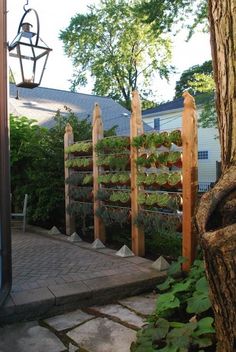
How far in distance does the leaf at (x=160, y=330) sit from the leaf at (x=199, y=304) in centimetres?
20

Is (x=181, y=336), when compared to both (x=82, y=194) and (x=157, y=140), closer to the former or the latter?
(x=157, y=140)

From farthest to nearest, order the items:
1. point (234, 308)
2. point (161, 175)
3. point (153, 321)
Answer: point (161, 175)
point (153, 321)
point (234, 308)

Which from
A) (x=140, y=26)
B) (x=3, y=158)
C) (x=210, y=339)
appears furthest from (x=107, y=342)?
(x=140, y=26)

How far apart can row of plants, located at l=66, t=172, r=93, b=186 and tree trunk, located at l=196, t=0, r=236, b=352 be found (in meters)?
4.78

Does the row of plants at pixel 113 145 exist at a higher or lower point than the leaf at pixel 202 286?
higher

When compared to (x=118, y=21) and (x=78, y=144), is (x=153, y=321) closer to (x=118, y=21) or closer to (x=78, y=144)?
(x=78, y=144)

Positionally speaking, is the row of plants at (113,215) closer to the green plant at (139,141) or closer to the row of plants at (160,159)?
the row of plants at (160,159)

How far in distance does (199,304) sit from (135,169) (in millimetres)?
3017

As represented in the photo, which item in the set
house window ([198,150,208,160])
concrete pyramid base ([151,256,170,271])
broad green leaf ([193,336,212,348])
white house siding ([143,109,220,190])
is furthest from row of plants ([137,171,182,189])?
house window ([198,150,208,160])

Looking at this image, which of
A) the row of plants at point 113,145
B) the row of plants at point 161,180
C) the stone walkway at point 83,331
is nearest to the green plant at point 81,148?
the row of plants at point 113,145

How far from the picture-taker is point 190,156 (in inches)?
179

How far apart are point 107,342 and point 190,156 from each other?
8.01 feet

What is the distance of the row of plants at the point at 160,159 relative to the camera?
475cm

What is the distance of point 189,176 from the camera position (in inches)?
179
